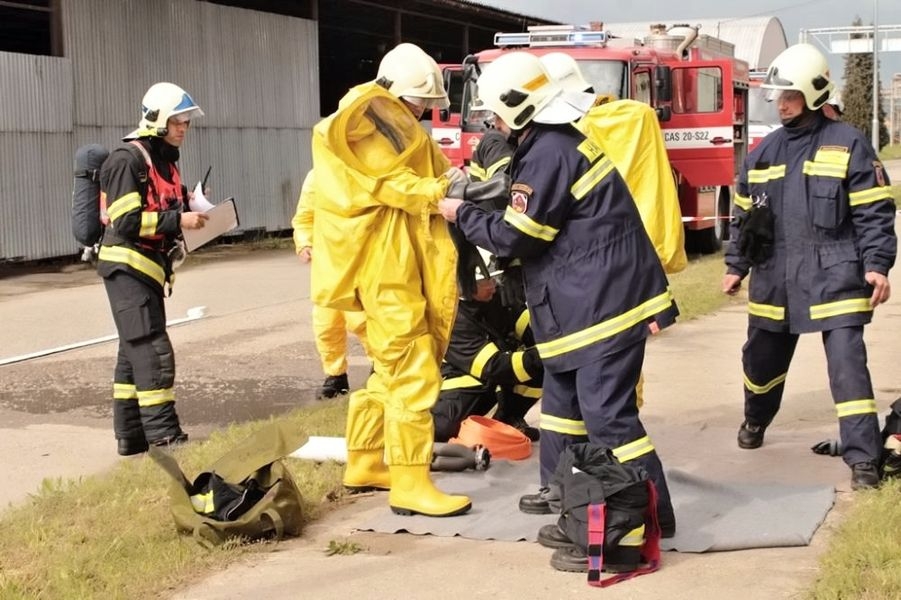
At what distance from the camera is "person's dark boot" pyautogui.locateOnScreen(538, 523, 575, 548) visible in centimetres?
460

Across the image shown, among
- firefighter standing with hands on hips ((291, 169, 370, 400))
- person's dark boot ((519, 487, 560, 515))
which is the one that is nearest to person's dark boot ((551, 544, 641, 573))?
person's dark boot ((519, 487, 560, 515))

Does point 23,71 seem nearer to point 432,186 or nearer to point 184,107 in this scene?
point 184,107

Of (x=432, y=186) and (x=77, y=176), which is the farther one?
(x=77, y=176)

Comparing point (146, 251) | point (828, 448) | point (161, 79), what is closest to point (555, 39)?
point (161, 79)

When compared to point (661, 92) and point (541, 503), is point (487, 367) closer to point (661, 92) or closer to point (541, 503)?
point (541, 503)

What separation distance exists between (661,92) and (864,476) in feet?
34.0

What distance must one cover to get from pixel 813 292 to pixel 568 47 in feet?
32.7

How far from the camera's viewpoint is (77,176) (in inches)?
266

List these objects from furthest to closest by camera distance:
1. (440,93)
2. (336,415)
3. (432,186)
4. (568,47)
A: (568,47) < (336,415) < (440,93) < (432,186)

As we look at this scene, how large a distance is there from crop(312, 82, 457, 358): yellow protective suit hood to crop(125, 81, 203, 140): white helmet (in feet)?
5.35

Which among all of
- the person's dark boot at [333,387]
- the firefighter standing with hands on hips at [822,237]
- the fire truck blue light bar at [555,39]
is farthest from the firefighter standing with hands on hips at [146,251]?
the fire truck blue light bar at [555,39]

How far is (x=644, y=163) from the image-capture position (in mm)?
6031

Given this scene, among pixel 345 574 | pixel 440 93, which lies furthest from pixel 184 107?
pixel 345 574

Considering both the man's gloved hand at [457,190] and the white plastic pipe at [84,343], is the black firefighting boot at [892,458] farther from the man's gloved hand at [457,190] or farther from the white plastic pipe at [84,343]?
the white plastic pipe at [84,343]
